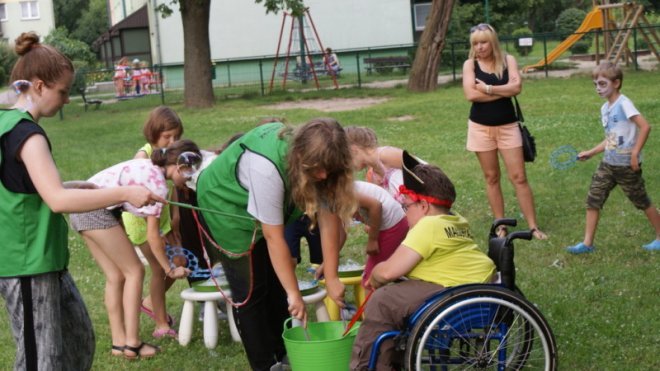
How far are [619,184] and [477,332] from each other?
340cm

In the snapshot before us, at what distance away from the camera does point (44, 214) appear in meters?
3.75

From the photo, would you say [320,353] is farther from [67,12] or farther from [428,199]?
[67,12]

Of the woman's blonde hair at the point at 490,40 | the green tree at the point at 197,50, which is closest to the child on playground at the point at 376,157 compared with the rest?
the woman's blonde hair at the point at 490,40

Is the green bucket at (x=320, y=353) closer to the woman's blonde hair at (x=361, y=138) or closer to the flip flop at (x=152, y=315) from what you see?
the woman's blonde hair at (x=361, y=138)

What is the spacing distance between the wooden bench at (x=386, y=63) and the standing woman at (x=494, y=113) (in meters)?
21.0

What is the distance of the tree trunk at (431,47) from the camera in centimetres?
1992

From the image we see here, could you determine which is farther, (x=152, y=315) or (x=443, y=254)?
(x=152, y=315)


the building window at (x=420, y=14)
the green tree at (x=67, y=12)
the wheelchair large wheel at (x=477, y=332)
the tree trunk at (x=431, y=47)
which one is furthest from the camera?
the green tree at (x=67, y=12)

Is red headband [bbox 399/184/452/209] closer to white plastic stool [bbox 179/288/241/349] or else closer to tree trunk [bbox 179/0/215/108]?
white plastic stool [bbox 179/288/241/349]

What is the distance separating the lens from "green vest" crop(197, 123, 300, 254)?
4.29m

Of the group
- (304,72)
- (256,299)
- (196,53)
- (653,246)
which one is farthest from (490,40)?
(304,72)

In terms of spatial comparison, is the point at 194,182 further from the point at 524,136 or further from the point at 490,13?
the point at 490,13

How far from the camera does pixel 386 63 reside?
29719 millimetres

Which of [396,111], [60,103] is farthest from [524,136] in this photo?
[396,111]
